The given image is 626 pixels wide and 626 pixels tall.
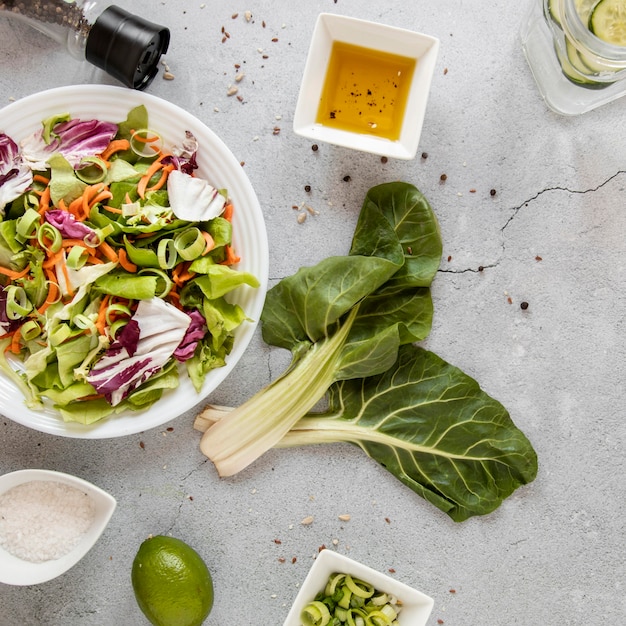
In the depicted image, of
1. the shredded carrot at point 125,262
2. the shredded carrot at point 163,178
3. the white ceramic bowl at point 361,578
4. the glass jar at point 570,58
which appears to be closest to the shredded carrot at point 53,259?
the shredded carrot at point 125,262

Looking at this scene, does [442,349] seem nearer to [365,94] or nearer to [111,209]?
[365,94]

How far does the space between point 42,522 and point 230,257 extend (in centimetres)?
78

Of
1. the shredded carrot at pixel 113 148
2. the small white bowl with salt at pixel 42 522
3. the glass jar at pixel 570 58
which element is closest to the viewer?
the glass jar at pixel 570 58

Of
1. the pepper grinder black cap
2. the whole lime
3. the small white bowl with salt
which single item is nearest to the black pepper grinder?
the pepper grinder black cap

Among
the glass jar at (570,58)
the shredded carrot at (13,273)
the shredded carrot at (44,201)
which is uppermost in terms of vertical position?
the glass jar at (570,58)

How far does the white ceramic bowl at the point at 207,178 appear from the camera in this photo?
1405 mm

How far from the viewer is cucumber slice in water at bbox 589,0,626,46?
4.25 ft

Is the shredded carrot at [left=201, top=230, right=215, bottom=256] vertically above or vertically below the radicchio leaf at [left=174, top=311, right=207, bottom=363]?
above

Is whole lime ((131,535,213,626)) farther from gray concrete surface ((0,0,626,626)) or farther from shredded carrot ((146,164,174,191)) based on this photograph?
shredded carrot ((146,164,174,191))

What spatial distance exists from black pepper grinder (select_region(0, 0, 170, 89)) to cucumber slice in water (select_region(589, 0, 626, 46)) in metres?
0.92

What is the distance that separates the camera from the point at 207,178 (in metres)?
1.44

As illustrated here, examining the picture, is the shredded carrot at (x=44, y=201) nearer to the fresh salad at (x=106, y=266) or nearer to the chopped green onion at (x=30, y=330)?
the fresh salad at (x=106, y=266)

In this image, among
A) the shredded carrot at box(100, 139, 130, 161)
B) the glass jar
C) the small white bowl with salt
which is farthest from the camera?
the small white bowl with salt

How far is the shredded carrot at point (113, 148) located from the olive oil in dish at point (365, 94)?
1.44 ft
